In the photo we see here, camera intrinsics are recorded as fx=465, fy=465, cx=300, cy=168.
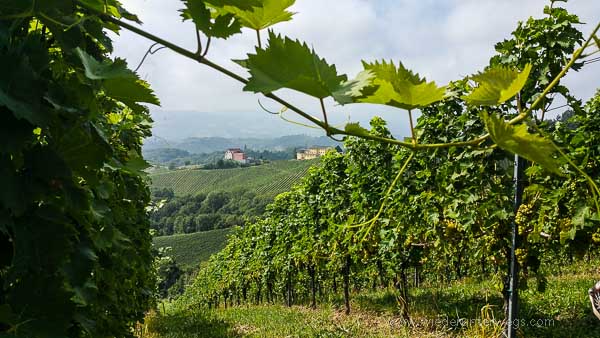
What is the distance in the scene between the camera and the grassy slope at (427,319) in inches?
263

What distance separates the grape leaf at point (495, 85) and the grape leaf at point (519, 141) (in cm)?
5

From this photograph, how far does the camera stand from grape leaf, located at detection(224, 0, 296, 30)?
60 centimetres

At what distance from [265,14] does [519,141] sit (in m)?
0.35

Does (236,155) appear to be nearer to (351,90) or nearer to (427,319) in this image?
(427,319)

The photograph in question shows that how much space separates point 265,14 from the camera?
606 mm

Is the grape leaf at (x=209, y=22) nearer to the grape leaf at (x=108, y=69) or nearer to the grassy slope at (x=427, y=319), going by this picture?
the grape leaf at (x=108, y=69)

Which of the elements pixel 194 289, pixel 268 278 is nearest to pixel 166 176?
pixel 194 289

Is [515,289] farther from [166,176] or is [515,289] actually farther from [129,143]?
[166,176]

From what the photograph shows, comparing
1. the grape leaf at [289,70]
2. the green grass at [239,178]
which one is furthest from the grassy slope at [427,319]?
the green grass at [239,178]

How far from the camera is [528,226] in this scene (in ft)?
16.4

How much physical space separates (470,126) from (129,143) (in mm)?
3883

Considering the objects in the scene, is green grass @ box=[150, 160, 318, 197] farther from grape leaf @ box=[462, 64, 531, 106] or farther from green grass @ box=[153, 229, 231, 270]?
grape leaf @ box=[462, 64, 531, 106]

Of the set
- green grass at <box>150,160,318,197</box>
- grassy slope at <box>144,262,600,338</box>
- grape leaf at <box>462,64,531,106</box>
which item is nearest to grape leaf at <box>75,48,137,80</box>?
grape leaf at <box>462,64,531,106</box>

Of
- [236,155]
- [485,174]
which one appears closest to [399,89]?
[485,174]
